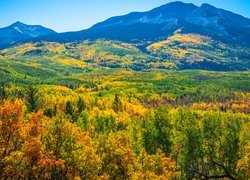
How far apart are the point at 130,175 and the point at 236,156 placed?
146 ft

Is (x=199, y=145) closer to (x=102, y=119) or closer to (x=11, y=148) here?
(x=11, y=148)

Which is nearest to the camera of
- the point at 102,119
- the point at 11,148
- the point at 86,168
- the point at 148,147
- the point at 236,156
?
the point at 11,148

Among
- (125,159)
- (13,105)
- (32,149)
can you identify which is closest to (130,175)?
(125,159)

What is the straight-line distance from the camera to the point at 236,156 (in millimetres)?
90438

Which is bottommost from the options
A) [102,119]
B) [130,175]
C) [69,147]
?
[102,119]

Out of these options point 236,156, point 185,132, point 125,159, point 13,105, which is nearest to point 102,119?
point 185,132

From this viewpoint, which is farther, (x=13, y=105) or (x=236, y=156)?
(x=236, y=156)

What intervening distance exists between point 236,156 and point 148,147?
26.8 m

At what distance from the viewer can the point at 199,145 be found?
96.3m

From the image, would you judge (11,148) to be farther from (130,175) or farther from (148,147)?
(148,147)

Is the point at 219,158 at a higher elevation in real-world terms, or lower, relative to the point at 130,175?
lower

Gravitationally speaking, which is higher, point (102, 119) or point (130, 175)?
point (130, 175)

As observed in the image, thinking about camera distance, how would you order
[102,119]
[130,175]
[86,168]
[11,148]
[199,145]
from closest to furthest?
[11,148]
[86,168]
[130,175]
[199,145]
[102,119]

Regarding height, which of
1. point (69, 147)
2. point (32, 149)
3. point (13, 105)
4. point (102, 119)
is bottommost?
point (102, 119)
